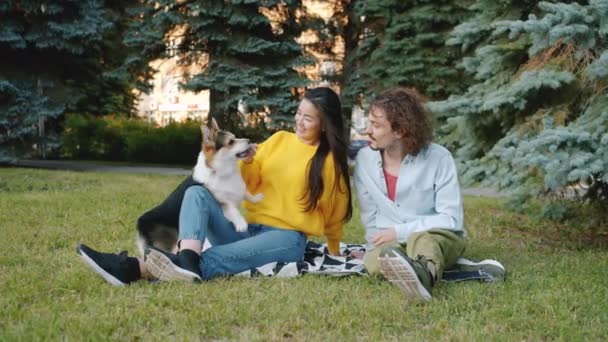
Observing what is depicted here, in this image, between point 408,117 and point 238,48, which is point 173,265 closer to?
point 408,117

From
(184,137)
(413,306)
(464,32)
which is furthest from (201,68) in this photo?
(413,306)

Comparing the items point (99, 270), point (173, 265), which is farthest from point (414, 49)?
point (99, 270)

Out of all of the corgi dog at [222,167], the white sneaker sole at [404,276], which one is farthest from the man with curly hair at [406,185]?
the corgi dog at [222,167]

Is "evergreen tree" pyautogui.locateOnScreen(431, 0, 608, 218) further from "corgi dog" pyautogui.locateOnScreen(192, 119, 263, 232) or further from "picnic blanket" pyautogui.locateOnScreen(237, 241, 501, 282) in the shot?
"corgi dog" pyautogui.locateOnScreen(192, 119, 263, 232)

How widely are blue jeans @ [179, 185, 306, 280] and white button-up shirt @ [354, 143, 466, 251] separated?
0.52 metres

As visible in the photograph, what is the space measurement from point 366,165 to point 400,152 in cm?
24

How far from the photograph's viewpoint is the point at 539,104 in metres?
5.93

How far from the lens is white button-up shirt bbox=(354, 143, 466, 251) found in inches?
162

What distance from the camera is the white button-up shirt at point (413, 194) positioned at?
411 cm

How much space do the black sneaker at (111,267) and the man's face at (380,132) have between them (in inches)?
65.4

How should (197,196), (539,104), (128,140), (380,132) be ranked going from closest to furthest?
(197,196) < (380,132) < (539,104) < (128,140)

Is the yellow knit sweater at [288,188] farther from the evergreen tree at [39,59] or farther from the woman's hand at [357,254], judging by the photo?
the evergreen tree at [39,59]

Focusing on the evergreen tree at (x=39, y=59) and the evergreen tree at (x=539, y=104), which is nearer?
the evergreen tree at (x=539, y=104)

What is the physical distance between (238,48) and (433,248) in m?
11.1
